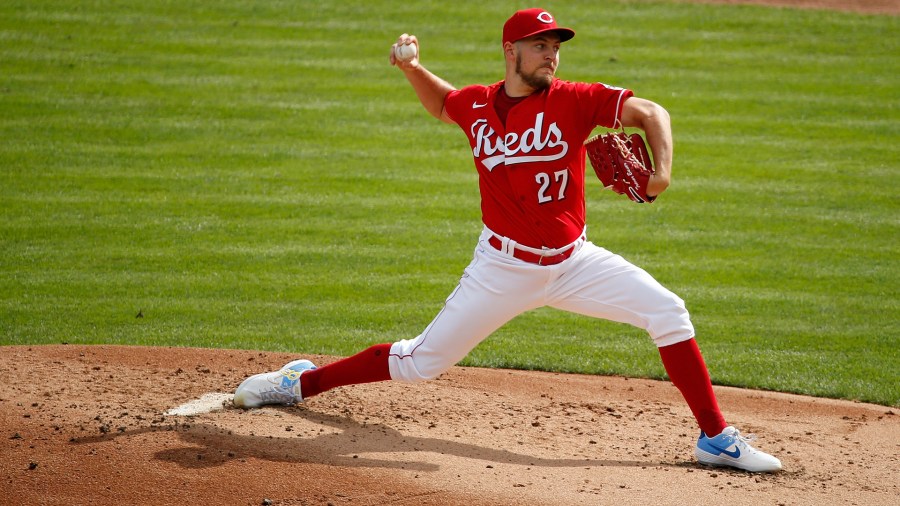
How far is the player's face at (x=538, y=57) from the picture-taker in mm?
4285

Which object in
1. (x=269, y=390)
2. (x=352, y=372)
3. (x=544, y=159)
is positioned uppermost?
(x=544, y=159)

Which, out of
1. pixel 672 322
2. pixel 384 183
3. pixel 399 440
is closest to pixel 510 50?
pixel 672 322

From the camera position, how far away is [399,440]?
179 inches

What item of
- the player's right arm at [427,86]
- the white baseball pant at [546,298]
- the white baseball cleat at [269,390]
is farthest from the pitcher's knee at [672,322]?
the white baseball cleat at [269,390]

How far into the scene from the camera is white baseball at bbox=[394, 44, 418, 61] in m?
4.57

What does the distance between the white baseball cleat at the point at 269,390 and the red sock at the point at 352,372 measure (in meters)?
0.04

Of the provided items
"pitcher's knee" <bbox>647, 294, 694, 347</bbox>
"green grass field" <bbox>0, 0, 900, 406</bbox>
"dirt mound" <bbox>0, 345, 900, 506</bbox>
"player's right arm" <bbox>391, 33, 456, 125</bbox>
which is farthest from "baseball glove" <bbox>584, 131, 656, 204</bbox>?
"green grass field" <bbox>0, 0, 900, 406</bbox>

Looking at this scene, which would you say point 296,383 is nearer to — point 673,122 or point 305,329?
point 305,329

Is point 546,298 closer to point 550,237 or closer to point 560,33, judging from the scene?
point 550,237

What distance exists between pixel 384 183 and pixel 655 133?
16.8ft

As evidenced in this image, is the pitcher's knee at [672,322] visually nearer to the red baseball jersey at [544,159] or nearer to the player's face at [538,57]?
the red baseball jersey at [544,159]

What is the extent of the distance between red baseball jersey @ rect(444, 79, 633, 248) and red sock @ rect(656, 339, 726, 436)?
0.64 meters

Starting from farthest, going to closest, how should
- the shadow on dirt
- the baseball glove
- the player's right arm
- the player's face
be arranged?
1. the player's right arm
2. the player's face
3. the shadow on dirt
4. the baseball glove

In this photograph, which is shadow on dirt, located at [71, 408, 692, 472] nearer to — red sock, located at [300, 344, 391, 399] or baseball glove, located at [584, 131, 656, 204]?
red sock, located at [300, 344, 391, 399]
